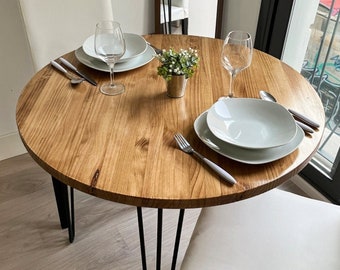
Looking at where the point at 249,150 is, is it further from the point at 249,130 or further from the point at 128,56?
the point at 128,56

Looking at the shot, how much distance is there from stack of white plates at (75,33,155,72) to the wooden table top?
0.02m

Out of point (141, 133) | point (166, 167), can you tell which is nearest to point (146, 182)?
point (166, 167)

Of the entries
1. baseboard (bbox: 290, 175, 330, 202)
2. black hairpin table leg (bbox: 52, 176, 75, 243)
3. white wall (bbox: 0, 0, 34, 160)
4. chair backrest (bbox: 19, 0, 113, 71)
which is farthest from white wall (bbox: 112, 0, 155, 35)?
baseboard (bbox: 290, 175, 330, 202)

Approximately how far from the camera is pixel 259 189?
0.82 meters

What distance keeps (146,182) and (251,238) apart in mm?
373

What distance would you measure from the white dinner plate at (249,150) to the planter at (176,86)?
195mm

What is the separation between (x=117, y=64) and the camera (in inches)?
48.4

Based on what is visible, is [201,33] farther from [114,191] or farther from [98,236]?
[114,191]

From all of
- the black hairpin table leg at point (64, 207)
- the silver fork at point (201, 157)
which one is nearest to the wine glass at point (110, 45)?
the silver fork at point (201, 157)

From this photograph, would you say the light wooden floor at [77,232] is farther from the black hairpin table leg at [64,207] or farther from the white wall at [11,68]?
the white wall at [11,68]

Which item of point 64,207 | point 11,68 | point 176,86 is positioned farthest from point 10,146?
point 176,86

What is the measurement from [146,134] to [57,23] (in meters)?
0.89

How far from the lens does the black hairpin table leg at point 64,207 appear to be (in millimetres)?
1439

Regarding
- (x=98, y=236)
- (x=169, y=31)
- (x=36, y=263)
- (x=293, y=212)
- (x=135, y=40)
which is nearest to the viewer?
(x=293, y=212)
